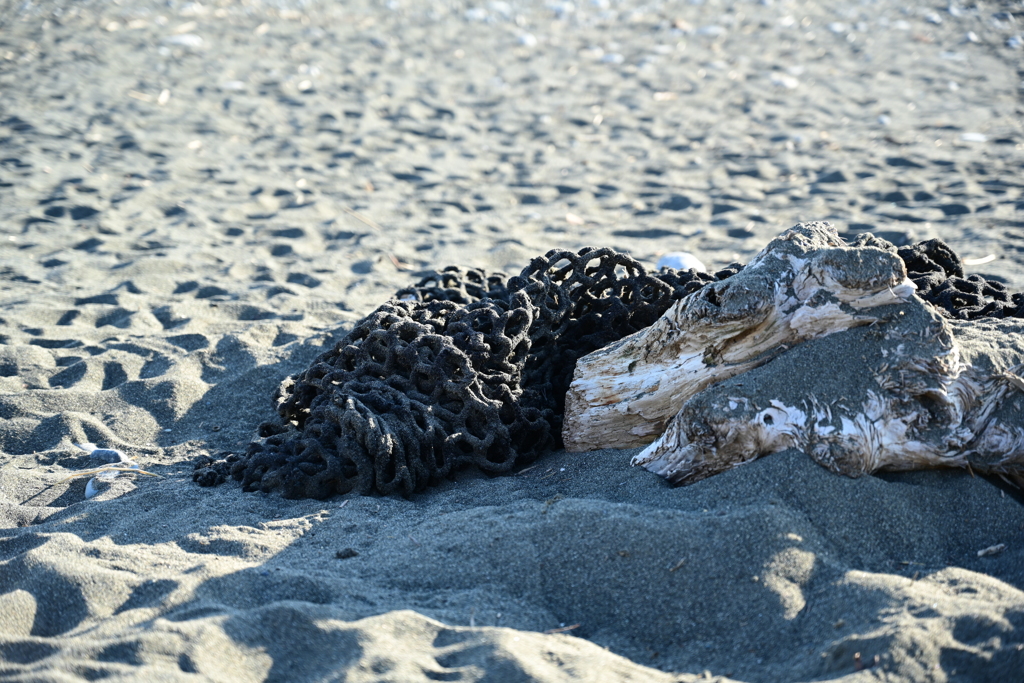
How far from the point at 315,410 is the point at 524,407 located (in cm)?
81

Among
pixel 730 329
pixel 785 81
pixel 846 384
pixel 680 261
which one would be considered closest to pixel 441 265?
pixel 680 261

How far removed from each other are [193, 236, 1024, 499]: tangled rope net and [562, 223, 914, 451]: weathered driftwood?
0.27 m

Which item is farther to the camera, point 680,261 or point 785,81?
point 785,81

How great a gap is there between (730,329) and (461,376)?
3.37 ft

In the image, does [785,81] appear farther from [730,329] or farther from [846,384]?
[846,384]

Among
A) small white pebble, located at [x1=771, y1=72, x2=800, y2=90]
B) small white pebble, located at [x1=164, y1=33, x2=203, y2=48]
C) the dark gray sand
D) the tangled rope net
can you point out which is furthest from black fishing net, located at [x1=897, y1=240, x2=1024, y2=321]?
small white pebble, located at [x1=164, y1=33, x2=203, y2=48]

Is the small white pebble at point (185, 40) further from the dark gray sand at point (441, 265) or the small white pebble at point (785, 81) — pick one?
the small white pebble at point (785, 81)

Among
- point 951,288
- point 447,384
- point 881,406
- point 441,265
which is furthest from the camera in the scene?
point 441,265

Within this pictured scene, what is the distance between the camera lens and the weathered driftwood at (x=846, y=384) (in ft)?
7.84

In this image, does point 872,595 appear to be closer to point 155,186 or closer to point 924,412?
point 924,412

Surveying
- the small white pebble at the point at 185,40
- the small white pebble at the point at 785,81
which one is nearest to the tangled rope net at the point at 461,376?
the small white pebble at the point at 785,81

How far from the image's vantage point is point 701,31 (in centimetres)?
980

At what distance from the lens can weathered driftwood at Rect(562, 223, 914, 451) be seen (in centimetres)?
245

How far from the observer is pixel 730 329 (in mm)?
2594
